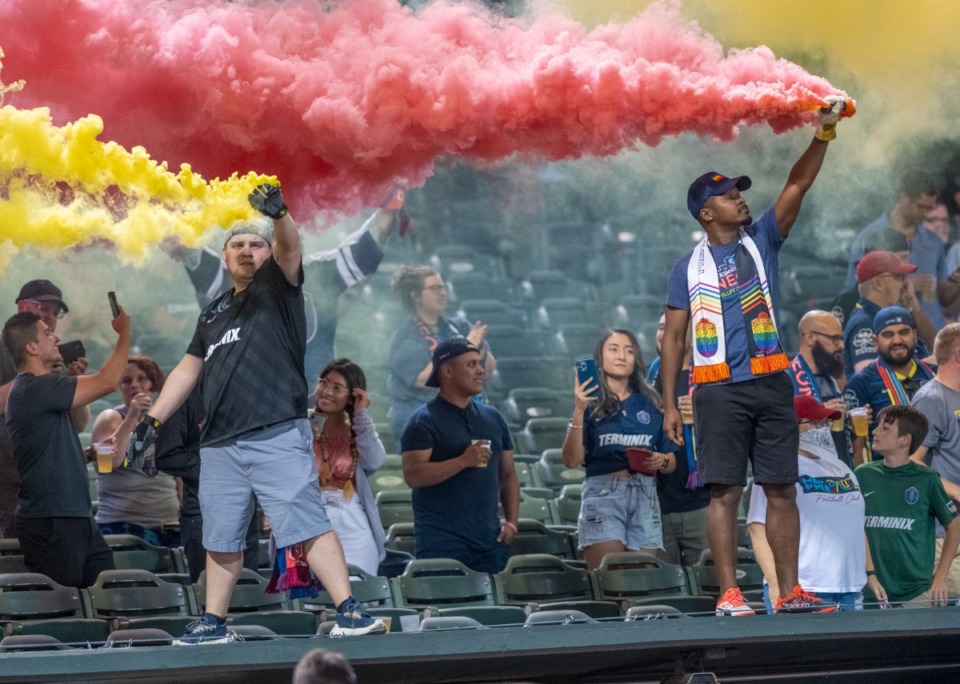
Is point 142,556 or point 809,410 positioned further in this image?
point 142,556

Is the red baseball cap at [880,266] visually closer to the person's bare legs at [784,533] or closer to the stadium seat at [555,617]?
the person's bare legs at [784,533]

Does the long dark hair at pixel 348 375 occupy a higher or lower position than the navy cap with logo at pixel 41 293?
lower

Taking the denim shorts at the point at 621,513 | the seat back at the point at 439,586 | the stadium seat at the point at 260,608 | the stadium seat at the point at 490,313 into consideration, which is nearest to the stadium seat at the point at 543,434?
the stadium seat at the point at 490,313

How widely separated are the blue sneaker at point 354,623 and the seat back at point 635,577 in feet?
6.82

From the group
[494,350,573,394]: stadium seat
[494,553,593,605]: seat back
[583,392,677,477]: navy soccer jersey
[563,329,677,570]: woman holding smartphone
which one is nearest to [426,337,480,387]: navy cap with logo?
[563,329,677,570]: woman holding smartphone


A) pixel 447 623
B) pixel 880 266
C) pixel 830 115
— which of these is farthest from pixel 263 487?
pixel 880 266

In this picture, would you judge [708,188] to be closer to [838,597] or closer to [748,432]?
[748,432]

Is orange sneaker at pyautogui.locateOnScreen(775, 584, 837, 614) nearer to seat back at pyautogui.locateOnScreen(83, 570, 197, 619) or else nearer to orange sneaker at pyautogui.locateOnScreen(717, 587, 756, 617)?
orange sneaker at pyautogui.locateOnScreen(717, 587, 756, 617)

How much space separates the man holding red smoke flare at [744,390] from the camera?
583 centimetres

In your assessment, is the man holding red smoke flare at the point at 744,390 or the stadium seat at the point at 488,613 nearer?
the man holding red smoke flare at the point at 744,390

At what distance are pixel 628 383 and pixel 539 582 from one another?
1489 millimetres

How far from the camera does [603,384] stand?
7.98 meters

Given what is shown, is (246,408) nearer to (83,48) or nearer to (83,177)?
(83,177)

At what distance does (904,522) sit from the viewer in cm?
668
